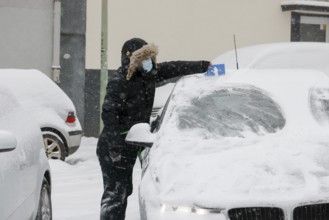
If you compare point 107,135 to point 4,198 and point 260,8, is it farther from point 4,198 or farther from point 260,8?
point 260,8

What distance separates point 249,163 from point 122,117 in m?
2.02

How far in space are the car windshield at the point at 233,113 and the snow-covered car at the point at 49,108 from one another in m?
5.68

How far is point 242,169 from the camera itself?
4723 mm

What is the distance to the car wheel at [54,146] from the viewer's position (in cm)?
1127

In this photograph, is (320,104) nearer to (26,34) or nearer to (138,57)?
(138,57)

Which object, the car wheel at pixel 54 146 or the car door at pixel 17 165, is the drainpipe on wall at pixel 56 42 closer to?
the car wheel at pixel 54 146

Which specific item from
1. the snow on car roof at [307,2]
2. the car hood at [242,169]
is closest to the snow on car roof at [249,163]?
the car hood at [242,169]

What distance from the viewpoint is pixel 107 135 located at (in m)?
6.55

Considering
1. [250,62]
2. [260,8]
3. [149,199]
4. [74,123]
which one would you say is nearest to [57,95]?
[74,123]

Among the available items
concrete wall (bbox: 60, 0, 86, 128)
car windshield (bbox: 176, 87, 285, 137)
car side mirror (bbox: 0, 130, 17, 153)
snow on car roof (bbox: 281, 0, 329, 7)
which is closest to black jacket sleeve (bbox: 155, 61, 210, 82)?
car windshield (bbox: 176, 87, 285, 137)

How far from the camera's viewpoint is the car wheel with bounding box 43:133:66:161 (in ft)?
37.0

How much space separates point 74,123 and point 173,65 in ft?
15.5

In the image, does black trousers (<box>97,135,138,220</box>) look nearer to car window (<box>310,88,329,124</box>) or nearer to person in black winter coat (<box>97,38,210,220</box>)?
person in black winter coat (<box>97,38,210,220</box>)

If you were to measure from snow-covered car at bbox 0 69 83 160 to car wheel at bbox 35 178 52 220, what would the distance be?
15.6 ft
